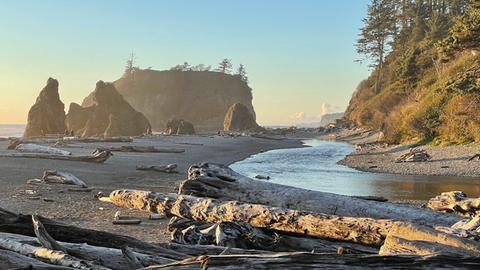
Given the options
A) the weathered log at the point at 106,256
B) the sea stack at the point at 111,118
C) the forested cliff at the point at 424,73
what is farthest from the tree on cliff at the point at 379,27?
the weathered log at the point at 106,256

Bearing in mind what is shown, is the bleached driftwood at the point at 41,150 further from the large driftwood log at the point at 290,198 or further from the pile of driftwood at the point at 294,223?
the large driftwood log at the point at 290,198

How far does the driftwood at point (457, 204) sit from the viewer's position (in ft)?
25.6

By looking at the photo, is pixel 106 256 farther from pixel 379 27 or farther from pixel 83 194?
pixel 379 27

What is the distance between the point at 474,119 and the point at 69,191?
25.3 m

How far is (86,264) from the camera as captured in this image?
12.8 feet

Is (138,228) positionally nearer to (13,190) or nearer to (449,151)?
(13,190)

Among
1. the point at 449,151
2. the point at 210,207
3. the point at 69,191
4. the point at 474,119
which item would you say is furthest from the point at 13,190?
the point at 474,119

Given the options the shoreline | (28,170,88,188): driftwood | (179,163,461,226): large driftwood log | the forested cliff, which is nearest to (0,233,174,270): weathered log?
(179,163,461,226): large driftwood log

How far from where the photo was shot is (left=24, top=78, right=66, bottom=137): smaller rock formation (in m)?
61.3

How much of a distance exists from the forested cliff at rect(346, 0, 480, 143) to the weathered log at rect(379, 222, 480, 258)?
2270cm

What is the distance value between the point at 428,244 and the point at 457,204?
4703 mm

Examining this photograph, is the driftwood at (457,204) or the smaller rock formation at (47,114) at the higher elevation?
the smaller rock formation at (47,114)

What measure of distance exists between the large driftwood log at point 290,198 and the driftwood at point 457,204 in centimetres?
112

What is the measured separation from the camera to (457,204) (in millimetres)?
8219
